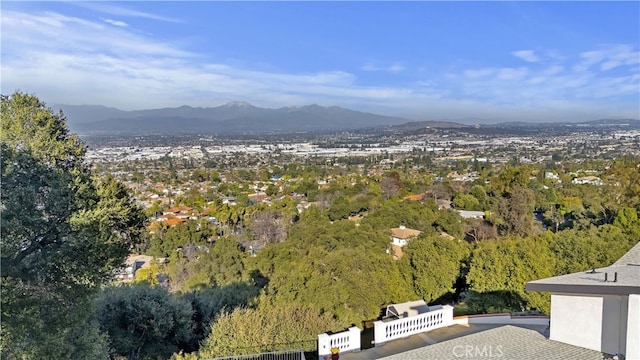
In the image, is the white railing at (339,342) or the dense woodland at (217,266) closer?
the dense woodland at (217,266)

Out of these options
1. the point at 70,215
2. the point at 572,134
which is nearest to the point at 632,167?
the point at 70,215

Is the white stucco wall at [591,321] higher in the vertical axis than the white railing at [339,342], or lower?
higher

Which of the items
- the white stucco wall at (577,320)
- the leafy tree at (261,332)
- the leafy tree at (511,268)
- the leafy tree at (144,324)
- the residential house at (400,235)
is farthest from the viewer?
the residential house at (400,235)

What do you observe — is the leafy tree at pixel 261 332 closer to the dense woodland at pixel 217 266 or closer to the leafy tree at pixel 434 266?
the dense woodland at pixel 217 266

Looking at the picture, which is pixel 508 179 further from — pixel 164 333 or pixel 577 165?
pixel 577 165

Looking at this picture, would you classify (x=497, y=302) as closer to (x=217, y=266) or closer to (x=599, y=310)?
(x=599, y=310)

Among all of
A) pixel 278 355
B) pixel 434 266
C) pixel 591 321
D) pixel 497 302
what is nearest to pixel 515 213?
pixel 434 266

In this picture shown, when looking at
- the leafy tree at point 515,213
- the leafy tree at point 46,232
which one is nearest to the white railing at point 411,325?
the leafy tree at point 46,232
